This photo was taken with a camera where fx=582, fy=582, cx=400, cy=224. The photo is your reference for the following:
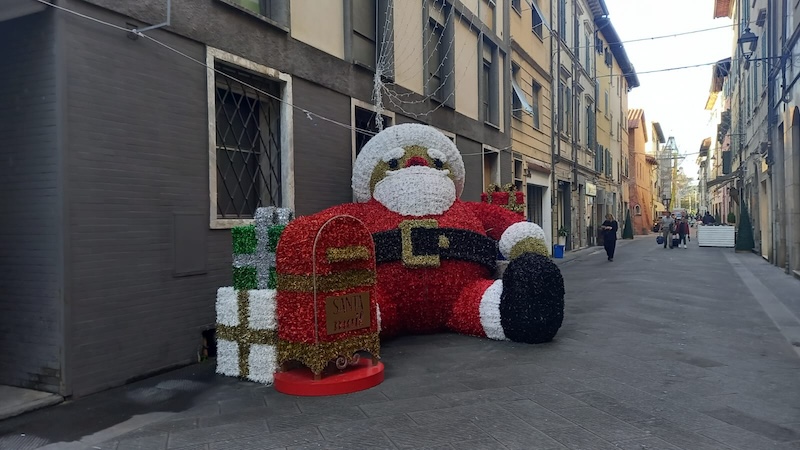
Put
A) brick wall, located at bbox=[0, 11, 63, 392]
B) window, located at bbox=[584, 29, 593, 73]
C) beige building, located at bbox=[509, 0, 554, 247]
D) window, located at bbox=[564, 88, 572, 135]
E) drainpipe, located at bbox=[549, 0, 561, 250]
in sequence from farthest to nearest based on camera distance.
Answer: window, located at bbox=[584, 29, 593, 73] → window, located at bbox=[564, 88, 572, 135] → drainpipe, located at bbox=[549, 0, 561, 250] → beige building, located at bbox=[509, 0, 554, 247] → brick wall, located at bbox=[0, 11, 63, 392]

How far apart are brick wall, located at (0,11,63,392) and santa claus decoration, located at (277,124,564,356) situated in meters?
2.45

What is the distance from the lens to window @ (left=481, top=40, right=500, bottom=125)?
14.3 meters

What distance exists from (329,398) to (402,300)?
1.85m

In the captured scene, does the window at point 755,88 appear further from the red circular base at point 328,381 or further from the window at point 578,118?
the red circular base at point 328,381

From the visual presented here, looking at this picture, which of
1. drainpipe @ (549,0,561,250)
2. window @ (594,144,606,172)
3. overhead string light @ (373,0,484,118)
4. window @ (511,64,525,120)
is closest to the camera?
overhead string light @ (373,0,484,118)

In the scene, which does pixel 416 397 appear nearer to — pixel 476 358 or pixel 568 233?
pixel 476 358

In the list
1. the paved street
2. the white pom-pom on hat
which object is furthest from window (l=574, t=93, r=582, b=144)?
the white pom-pom on hat

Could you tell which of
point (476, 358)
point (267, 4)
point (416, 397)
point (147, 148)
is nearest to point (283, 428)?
point (416, 397)

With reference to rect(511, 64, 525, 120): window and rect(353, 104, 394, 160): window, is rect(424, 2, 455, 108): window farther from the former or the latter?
rect(511, 64, 525, 120): window

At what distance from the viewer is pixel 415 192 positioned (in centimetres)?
628

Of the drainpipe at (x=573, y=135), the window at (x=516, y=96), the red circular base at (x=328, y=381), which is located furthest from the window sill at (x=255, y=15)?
the drainpipe at (x=573, y=135)

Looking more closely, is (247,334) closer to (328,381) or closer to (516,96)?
(328,381)

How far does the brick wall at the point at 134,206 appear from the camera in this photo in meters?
4.54

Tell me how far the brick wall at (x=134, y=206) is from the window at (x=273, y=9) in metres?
1.36
